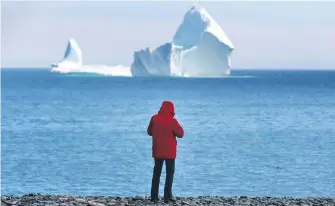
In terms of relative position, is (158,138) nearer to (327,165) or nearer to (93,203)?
(93,203)

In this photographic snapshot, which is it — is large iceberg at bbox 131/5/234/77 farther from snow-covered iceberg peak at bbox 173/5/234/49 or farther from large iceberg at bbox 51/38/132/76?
large iceberg at bbox 51/38/132/76

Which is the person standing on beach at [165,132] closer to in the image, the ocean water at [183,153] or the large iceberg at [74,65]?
the ocean water at [183,153]

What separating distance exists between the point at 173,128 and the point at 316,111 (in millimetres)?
43565

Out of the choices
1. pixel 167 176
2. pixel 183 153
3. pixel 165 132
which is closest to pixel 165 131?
pixel 165 132

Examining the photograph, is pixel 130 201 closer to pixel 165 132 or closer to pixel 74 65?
pixel 165 132

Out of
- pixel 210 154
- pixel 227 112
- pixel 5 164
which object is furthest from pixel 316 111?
pixel 5 164

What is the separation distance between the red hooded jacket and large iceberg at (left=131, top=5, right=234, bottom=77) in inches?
2571

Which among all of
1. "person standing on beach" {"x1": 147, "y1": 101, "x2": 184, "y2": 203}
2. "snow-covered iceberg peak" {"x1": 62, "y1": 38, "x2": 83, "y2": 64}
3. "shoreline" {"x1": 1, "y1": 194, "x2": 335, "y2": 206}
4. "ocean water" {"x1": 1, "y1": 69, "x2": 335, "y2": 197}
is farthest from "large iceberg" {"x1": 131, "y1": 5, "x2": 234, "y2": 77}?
"person standing on beach" {"x1": 147, "y1": 101, "x2": 184, "y2": 203}

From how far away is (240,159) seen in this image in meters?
27.4

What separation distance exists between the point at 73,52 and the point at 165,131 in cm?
11432

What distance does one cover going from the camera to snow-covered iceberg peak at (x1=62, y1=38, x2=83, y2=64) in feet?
399

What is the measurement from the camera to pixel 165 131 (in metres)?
11.5

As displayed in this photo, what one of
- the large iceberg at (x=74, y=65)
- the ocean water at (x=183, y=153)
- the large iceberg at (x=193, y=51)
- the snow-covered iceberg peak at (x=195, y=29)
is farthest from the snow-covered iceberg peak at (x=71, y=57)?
the ocean water at (x=183, y=153)

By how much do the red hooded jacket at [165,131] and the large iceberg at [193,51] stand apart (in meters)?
65.3
